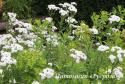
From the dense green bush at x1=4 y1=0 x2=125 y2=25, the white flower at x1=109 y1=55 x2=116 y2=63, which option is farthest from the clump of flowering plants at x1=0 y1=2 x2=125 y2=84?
the dense green bush at x1=4 y1=0 x2=125 y2=25

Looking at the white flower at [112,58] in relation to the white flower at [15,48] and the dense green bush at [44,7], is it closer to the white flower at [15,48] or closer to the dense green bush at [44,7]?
the white flower at [15,48]

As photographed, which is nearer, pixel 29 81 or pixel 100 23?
pixel 29 81

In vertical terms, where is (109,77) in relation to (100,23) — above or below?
below

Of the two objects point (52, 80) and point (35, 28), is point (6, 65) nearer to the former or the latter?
point (52, 80)

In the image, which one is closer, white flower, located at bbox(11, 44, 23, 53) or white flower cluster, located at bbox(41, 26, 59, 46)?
white flower, located at bbox(11, 44, 23, 53)

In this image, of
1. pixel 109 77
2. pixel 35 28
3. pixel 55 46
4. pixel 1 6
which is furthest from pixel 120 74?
pixel 1 6

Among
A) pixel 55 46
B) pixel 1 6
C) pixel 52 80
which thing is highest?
pixel 1 6

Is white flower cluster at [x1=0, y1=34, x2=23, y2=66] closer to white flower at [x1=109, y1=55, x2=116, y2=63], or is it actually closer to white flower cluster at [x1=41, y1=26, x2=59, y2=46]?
white flower cluster at [x1=41, y1=26, x2=59, y2=46]

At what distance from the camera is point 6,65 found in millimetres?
4215

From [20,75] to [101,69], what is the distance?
2.27 ft

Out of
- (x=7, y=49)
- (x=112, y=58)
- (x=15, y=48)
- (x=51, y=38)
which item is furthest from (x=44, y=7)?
(x=112, y=58)

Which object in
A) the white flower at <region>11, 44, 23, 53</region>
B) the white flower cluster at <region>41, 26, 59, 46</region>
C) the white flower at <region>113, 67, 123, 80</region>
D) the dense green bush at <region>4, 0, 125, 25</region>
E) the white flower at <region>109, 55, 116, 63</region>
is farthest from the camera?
the dense green bush at <region>4, 0, 125, 25</region>

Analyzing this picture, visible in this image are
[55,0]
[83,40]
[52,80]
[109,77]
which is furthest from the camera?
[55,0]

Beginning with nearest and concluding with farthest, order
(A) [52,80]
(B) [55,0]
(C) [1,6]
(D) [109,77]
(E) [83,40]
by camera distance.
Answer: (A) [52,80] → (D) [109,77] → (E) [83,40] → (C) [1,6] → (B) [55,0]
